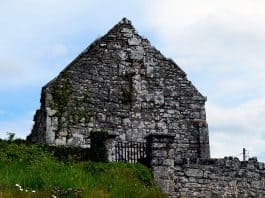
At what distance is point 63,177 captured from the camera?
15.6 meters

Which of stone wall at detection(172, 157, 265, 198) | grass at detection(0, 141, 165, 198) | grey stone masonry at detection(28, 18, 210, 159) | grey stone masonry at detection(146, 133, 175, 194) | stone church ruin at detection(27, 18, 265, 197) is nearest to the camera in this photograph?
grass at detection(0, 141, 165, 198)

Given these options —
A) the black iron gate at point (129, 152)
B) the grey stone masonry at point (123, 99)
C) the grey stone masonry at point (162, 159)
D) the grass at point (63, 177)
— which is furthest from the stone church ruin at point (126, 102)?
the grass at point (63, 177)

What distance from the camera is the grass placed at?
1458 centimetres

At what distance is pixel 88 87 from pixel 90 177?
→ 6.50 m

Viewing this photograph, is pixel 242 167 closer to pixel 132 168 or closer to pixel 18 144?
pixel 132 168

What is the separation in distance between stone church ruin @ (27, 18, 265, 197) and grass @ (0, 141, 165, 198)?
2.10 metres

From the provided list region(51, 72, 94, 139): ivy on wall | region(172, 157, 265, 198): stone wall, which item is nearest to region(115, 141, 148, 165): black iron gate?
region(172, 157, 265, 198): stone wall

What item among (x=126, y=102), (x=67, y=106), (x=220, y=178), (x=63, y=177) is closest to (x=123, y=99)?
(x=126, y=102)

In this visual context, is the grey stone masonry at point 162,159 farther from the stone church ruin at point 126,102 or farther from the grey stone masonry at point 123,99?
the grey stone masonry at point 123,99

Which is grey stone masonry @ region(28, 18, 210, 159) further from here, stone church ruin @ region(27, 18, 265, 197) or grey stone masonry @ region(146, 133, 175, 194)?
grey stone masonry @ region(146, 133, 175, 194)

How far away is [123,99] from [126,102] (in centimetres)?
16

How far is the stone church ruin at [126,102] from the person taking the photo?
21.5m

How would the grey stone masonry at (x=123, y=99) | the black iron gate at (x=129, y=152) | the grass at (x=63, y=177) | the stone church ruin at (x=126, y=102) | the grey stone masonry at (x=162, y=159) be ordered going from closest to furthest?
the grass at (x=63, y=177), the grey stone masonry at (x=162, y=159), the black iron gate at (x=129, y=152), the stone church ruin at (x=126, y=102), the grey stone masonry at (x=123, y=99)

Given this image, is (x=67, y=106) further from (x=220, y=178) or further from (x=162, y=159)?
(x=220, y=178)
